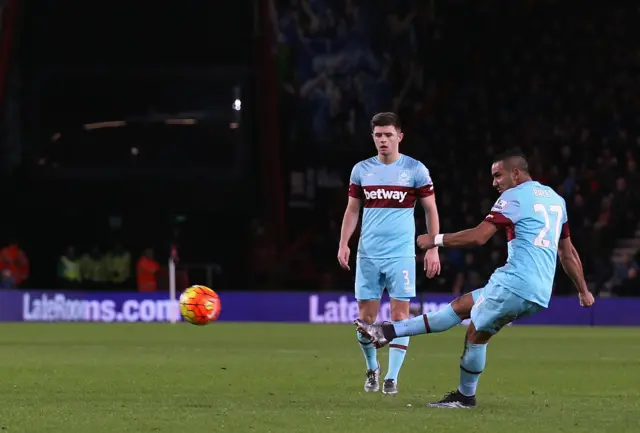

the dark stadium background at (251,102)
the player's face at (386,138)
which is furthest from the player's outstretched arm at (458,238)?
the dark stadium background at (251,102)

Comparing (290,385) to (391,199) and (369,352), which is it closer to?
(369,352)

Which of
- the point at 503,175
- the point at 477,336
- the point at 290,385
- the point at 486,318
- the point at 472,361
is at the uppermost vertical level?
the point at 503,175

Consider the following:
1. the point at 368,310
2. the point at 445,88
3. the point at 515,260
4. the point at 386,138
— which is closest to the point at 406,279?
the point at 368,310

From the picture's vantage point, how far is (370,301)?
11.8 metres

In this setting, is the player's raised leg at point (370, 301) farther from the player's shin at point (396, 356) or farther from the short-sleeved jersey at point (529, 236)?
the short-sleeved jersey at point (529, 236)

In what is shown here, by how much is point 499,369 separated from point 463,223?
17060 mm

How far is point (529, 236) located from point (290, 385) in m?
3.37

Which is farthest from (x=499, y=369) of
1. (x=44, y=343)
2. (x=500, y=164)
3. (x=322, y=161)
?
(x=322, y=161)

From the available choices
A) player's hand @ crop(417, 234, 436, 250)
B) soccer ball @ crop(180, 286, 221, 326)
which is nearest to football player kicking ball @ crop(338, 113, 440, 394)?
player's hand @ crop(417, 234, 436, 250)

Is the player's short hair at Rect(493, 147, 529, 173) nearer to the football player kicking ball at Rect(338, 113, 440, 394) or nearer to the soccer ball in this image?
the football player kicking ball at Rect(338, 113, 440, 394)

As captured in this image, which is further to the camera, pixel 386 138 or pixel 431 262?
pixel 386 138

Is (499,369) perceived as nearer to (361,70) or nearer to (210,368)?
(210,368)

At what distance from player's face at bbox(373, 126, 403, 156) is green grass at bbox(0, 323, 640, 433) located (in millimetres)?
1997

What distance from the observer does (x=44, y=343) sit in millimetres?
20062
